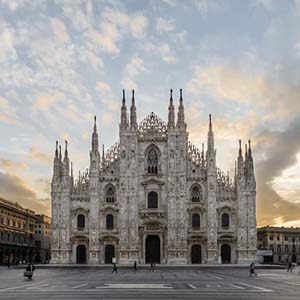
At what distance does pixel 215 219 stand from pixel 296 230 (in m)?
68.3

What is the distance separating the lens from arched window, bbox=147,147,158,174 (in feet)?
295

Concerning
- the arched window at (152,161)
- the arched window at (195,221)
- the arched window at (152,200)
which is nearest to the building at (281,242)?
the arched window at (195,221)

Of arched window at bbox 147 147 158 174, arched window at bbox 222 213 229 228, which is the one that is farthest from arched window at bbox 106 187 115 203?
arched window at bbox 222 213 229 228

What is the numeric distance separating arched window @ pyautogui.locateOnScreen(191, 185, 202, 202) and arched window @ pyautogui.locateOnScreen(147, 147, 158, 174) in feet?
Result: 21.2

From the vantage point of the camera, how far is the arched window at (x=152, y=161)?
3546 inches

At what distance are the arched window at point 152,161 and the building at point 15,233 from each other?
1096 inches

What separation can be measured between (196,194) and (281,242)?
62126mm

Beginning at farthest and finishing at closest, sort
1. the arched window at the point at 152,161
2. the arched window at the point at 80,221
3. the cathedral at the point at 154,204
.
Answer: the arched window at the point at 152,161
the arched window at the point at 80,221
the cathedral at the point at 154,204

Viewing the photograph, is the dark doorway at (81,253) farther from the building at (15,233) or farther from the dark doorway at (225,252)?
the dark doorway at (225,252)

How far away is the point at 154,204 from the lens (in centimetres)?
8925

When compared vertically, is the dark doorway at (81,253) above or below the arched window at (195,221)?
below

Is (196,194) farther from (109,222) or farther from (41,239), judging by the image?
(41,239)

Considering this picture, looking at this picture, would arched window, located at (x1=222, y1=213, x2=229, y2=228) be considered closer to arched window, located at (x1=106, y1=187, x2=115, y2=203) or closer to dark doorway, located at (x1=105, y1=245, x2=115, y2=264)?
arched window, located at (x1=106, y1=187, x2=115, y2=203)

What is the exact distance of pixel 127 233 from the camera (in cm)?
8781
